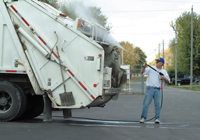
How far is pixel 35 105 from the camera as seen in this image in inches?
361

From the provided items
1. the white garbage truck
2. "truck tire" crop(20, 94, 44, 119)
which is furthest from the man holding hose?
"truck tire" crop(20, 94, 44, 119)

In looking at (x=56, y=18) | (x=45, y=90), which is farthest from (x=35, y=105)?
(x=56, y=18)

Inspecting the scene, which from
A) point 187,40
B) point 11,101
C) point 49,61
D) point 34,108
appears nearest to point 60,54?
point 49,61

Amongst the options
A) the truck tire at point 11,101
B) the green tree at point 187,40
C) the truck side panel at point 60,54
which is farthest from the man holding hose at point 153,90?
the green tree at point 187,40

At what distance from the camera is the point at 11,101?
8.02 m

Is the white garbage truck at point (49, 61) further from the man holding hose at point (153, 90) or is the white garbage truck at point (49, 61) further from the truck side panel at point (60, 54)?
the man holding hose at point (153, 90)

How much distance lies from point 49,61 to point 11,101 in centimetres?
144

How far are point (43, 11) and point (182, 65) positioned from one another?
4418 centimetres

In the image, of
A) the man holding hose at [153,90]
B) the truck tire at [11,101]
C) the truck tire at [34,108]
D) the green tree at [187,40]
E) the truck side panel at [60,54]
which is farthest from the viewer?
the green tree at [187,40]

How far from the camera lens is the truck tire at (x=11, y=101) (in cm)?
780

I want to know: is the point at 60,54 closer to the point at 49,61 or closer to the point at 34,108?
the point at 49,61

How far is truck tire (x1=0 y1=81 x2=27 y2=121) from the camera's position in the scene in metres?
7.80

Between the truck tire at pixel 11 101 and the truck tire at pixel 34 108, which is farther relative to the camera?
the truck tire at pixel 34 108

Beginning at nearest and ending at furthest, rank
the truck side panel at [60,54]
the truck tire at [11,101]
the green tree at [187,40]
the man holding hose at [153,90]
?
1. the truck side panel at [60,54]
2. the truck tire at [11,101]
3. the man holding hose at [153,90]
4. the green tree at [187,40]
